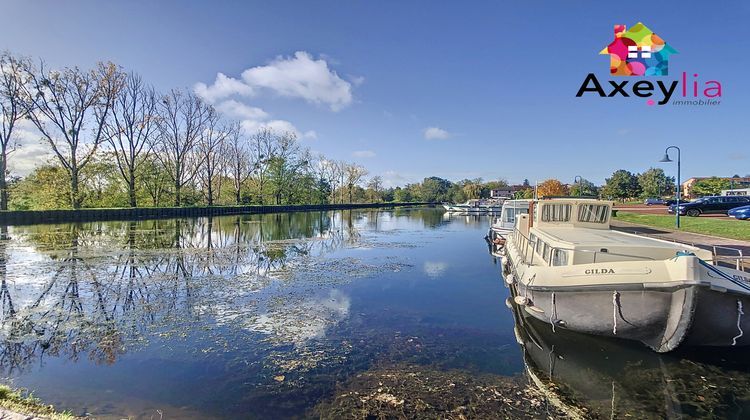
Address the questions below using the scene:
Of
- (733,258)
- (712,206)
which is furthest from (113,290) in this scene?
(712,206)

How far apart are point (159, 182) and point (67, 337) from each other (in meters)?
53.6

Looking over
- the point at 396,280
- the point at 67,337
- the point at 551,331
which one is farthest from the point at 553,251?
the point at 67,337

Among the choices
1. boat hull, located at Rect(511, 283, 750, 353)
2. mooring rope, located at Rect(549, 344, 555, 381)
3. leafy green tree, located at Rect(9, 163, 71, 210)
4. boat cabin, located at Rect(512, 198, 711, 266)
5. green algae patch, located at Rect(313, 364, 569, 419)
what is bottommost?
mooring rope, located at Rect(549, 344, 555, 381)

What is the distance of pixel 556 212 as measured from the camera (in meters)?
12.8

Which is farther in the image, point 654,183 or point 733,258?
point 654,183

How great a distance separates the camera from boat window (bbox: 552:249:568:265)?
836cm

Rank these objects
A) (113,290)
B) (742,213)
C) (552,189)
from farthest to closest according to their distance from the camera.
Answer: (552,189) < (742,213) < (113,290)

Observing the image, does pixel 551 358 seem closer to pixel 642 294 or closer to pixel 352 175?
pixel 642 294

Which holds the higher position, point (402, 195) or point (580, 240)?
point (402, 195)

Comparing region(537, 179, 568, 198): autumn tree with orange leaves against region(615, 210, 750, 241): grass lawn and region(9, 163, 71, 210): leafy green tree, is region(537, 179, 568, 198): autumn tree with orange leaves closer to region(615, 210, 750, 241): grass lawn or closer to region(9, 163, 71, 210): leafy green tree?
region(615, 210, 750, 241): grass lawn

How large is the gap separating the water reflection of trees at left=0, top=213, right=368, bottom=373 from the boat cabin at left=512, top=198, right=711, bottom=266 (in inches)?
322

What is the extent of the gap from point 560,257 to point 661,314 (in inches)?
84.3

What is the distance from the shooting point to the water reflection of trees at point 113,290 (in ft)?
26.0

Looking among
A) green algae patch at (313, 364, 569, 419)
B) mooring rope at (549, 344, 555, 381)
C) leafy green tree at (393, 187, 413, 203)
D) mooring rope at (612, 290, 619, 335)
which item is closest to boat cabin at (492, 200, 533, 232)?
mooring rope at (549, 344, 555, 381)
